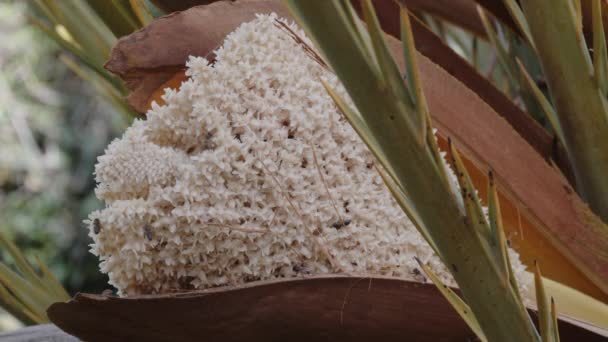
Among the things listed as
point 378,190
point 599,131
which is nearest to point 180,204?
point 378,190

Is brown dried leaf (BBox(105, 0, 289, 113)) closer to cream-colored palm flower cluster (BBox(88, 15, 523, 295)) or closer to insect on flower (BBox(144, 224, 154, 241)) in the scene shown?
cream-colored palm flower cluster (BBox(88, 15, 523, 295))

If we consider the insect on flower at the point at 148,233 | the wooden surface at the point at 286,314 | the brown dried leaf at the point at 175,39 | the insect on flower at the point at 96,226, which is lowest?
the wooden surface at the point at 286,314

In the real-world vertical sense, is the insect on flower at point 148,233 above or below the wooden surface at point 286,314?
above

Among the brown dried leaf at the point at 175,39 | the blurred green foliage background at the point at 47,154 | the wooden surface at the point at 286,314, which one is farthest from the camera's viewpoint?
the blurred green foliage background at the point at 47,154

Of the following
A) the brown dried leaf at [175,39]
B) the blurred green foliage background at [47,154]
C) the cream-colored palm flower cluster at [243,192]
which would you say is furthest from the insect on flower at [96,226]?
the blurred green foliage background at [47,154]

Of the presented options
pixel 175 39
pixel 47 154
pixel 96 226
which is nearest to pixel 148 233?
pixel 96 226

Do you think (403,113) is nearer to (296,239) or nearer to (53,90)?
(296,239)

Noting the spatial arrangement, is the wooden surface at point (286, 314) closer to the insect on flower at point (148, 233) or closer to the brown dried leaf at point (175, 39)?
the insect on flower at point (148, 233)
